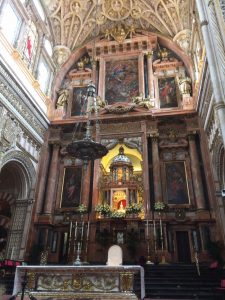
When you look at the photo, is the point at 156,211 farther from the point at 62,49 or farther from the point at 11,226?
the point at 62,49

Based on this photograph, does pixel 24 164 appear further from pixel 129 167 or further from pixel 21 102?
pixel 129 167

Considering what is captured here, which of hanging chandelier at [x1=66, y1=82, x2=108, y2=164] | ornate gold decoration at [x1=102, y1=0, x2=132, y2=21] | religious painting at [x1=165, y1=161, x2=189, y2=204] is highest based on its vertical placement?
ornate gold decoration at [x1=102, y1=0, x2=132, y2=21]

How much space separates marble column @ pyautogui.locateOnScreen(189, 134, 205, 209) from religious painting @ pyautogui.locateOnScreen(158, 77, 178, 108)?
2.75m

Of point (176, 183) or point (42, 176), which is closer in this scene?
point (176, 183)

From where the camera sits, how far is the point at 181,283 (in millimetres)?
8852

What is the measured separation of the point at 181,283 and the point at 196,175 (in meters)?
6.41

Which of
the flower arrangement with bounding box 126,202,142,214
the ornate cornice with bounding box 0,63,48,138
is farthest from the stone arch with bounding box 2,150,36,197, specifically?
the flower arrangement with bounding box 126,202,142,214

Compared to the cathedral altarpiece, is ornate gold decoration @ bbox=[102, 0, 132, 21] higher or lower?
higher

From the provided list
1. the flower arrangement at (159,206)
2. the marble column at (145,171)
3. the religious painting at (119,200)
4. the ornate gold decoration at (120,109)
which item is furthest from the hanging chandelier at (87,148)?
the ornate gold decoration at (120,109)

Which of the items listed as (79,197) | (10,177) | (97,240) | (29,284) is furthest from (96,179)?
(29,284)

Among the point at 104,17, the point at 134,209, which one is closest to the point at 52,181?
the point at 134,209

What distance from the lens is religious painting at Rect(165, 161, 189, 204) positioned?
559 inches

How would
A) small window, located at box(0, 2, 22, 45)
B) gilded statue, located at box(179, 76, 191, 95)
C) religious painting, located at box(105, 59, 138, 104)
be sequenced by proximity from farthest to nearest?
religious painting, located at box(105, 59, 138, 104), gilded statue, located at box(179, 76, 191, 95), small window, located at box(0, 2, 22, 45)

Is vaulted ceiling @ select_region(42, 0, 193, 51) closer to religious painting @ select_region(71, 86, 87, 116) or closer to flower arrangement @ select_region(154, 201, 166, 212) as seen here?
religious painting @ select_region(71, 86, 87, 116)
